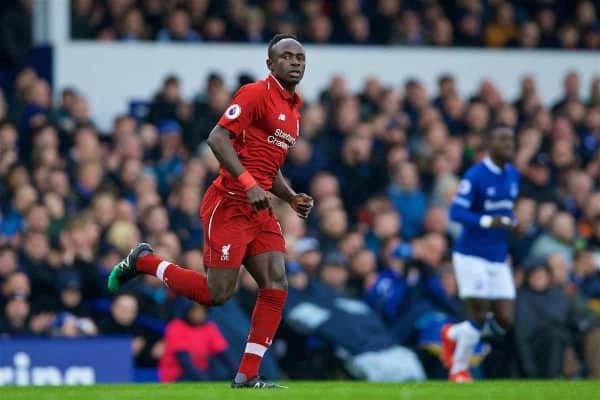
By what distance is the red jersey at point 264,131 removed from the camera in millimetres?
10469

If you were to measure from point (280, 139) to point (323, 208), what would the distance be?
6.26 m

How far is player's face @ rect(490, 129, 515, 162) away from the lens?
44.8 feet

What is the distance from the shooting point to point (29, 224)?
15.0 m

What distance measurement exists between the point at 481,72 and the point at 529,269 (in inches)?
197

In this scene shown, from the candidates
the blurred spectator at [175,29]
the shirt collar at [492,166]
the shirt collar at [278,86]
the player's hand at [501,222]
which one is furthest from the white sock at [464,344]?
the blurred spectator at [175,29]

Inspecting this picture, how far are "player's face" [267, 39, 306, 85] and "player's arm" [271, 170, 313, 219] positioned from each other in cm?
75

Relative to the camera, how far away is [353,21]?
20469 millimetres

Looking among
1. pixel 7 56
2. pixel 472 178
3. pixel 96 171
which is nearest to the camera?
pixel 472 178

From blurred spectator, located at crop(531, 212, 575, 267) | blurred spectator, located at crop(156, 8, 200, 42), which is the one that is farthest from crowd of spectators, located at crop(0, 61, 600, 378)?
blurred spectator, located at crop(156, 8, 200, 42)

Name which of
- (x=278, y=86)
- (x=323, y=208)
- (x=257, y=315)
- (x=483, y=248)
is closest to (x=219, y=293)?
(x=257, y=315)

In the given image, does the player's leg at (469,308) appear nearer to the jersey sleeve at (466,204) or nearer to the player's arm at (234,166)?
the jersey sleeve at (466,204)

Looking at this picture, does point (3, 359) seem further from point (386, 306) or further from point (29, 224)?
point (386, 306)

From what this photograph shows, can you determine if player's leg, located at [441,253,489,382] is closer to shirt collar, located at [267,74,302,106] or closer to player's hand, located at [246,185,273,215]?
shirt collar, located at [267,74,302,106]

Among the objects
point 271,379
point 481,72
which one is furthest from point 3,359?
point 481,72
